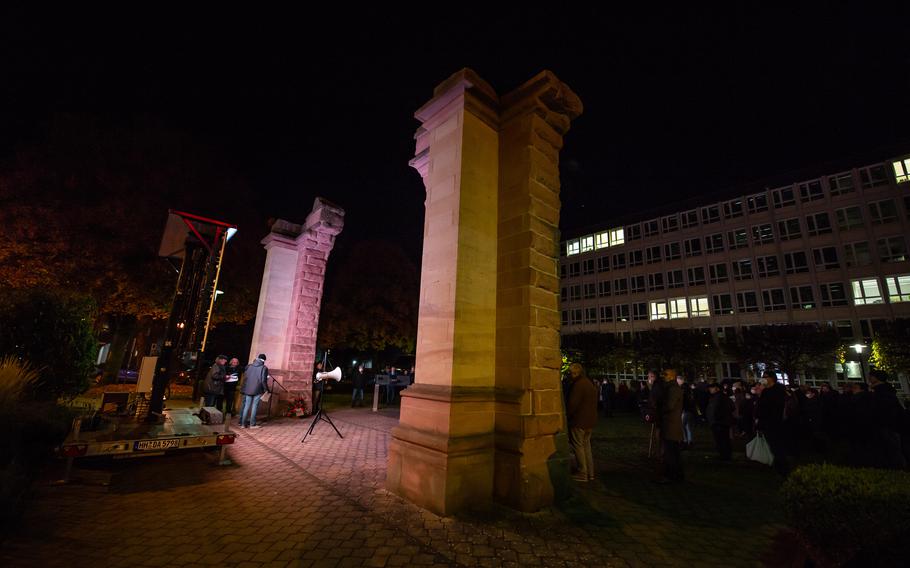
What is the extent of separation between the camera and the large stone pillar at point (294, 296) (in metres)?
12.6

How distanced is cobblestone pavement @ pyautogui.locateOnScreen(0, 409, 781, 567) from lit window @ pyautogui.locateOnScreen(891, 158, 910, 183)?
45.6 meters

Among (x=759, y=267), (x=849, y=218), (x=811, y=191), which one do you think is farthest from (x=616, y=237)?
(x=849, y=218)

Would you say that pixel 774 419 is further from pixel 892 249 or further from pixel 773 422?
pixel 892 249

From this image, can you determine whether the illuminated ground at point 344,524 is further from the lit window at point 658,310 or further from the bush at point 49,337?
the lit window at point 658,310

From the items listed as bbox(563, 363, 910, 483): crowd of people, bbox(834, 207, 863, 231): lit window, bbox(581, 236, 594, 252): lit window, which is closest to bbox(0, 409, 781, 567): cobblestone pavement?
bbox(563, 363, 910, 483): crowd of people

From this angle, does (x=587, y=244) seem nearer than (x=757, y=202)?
No

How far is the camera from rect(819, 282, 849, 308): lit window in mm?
34156

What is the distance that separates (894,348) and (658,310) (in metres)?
20.7

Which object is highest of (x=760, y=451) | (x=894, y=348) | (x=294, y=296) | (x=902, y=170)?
(x=902, y=170)

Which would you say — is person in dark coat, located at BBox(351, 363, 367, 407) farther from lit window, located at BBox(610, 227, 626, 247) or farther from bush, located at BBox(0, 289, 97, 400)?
lit window, located at BBox(610, 227, 626, 247)

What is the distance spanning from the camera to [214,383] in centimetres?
1083

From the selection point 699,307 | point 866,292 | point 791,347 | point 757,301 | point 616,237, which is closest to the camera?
point 791,347

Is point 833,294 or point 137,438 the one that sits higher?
point 833,294

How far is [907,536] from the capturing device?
9.20 feet
